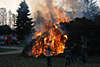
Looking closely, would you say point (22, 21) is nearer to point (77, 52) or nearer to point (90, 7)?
point (90, 7)

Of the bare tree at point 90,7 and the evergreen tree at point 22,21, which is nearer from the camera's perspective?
the bare tree at point 90,7

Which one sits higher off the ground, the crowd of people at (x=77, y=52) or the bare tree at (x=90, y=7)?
the bare tree at (x=90, y=7)

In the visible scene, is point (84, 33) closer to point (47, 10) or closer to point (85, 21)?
point (85, 21)

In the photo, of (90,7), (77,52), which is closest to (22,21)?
(90,7)

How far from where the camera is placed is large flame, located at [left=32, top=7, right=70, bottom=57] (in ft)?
53.2

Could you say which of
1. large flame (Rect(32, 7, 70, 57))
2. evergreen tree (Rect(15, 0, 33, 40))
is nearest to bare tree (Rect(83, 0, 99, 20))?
evergreen tree (Rect(15, 0, 33, 40))

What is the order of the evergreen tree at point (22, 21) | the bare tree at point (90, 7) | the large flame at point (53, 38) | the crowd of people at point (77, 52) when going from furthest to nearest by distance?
the evergreen tree at point (22, 21), the bare tree at point (90, 7), the large flame at point (53, 38), the crowd of people at point (77, 52)

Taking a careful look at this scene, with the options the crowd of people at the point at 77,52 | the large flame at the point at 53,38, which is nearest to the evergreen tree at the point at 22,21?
the large flame at the point at 53,38

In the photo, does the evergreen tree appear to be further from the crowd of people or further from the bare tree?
the crowd of people

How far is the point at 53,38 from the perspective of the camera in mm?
16406

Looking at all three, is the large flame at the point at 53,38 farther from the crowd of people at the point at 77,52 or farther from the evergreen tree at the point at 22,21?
the evergreen tree at the point at 22,21

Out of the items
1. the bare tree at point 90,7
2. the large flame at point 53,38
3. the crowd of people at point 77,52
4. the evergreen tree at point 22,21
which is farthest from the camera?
the evergreen tree at point 22,21

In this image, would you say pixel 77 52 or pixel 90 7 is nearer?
pixel 77 52

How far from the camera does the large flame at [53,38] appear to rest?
1622cm
